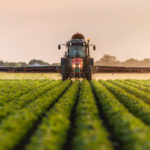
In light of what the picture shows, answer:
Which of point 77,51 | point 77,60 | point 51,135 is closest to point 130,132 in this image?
point 51,135

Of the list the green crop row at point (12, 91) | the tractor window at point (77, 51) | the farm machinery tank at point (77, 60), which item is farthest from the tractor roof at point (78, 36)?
the green crop row at point (12, 91)

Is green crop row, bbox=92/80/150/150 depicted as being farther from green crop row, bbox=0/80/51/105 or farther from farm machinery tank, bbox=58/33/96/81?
farm machinery tank, bbox=58/33/96/81

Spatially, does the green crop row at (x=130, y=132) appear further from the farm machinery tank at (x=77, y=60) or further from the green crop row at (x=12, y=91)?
the farm machinery tank at (x=77, y=60)

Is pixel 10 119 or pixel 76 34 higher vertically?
pixel 76 34

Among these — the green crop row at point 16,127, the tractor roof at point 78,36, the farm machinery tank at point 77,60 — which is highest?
the tractor roof at point 78,36

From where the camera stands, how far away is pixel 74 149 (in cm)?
418

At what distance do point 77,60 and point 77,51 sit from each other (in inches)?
30.7

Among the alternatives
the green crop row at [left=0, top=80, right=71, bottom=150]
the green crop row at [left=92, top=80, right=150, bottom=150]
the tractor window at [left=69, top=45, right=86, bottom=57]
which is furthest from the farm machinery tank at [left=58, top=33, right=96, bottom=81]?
the green crop row at [left=92, top=80, right=150, bottom=150]

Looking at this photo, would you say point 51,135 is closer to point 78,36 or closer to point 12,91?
point 12,91

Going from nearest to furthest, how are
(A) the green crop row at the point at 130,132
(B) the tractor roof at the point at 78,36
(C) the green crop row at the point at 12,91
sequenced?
(A) the green crop row at the point at 130,132
(C) the green crop row at the point at 12,91
(B) the tractor roof at the point at 78,36

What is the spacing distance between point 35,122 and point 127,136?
252 centimetres

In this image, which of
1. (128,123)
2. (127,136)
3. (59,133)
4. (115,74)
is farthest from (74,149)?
(115,74)

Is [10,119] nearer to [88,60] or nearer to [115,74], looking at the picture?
[88,60]

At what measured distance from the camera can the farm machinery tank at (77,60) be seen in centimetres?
1973
